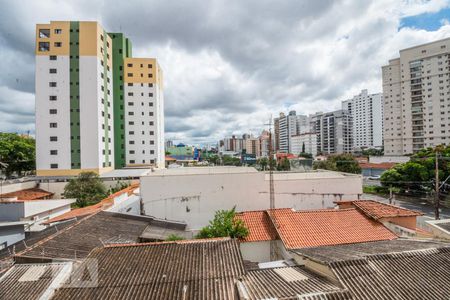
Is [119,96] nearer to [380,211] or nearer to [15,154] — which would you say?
[15,154]

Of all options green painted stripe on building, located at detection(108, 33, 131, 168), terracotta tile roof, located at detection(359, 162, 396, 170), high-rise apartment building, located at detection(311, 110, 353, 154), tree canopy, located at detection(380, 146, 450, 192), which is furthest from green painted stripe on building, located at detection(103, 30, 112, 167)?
high-rise apartment building, located at detection(311, 110, 353, 154)

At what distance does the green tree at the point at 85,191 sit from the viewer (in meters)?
23.6

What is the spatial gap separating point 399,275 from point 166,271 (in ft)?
22.3

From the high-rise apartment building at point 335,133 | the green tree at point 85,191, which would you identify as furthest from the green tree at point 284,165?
the high-rise apartment building at point 335,133

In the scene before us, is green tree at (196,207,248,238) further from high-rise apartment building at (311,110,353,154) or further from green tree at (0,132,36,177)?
high-rise apartment building at (311,110,353,154)

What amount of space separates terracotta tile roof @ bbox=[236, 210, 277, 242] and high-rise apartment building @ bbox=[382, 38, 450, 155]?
59560 mm

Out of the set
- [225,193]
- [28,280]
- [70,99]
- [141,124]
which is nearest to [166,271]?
[28,280]

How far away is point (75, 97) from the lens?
3209cm

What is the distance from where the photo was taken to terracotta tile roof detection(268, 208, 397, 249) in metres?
10.9

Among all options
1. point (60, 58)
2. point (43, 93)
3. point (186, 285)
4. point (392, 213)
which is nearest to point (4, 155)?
point (43, 93)

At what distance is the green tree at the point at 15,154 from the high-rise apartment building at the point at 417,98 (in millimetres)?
76694

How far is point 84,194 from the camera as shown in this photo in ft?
78.3

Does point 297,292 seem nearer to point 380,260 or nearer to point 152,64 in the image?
point 380,260

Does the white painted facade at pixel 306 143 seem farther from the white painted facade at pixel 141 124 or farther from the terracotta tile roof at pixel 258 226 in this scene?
the terracotta tile roof at pixel 258 226
